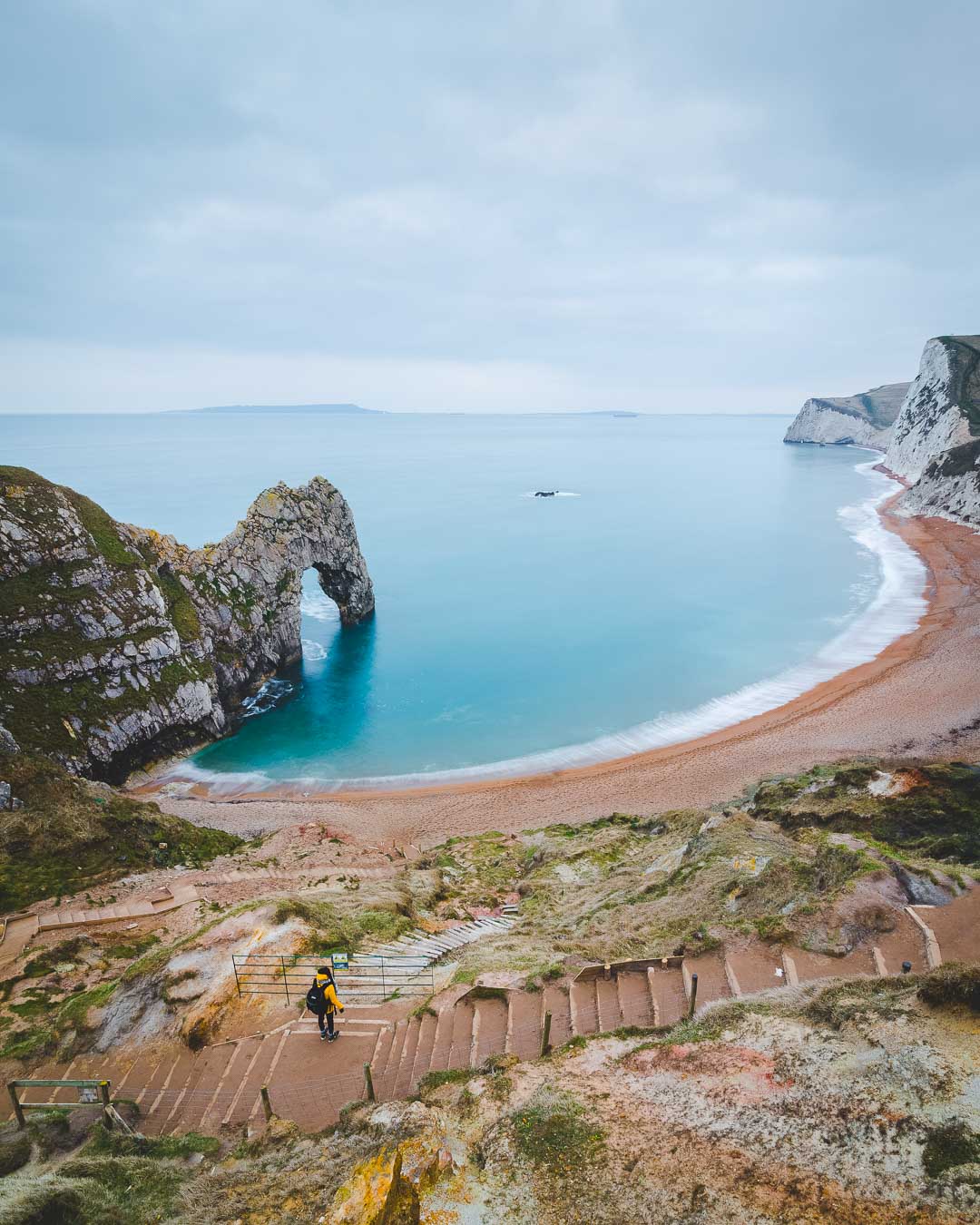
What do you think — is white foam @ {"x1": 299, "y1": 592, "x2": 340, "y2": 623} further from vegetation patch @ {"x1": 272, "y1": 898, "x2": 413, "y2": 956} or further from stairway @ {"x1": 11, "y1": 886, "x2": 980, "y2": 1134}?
stairway @ {"x1": 11, "y1": 886, "x2": 980, "y2": 1134}

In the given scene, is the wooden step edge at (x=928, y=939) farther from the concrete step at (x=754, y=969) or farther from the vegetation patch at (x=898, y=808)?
the vegetation patch at (x=898, y=808)

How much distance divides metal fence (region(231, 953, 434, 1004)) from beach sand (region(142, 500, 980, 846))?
1331 cm

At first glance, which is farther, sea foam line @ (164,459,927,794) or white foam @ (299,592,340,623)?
white foam @ (299,592,340,623)

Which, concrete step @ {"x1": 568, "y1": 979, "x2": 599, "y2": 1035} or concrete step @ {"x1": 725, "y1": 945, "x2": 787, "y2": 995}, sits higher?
concrete step @ {"x1": 725, "y1": 945, "x2": 787, "y2": 995}

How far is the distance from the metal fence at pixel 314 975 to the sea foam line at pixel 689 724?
62.2ft

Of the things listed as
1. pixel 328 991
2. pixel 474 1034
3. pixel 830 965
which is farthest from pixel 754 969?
pixel 328 991

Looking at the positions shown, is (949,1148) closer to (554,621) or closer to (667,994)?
(667,994)

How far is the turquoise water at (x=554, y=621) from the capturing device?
121 ft

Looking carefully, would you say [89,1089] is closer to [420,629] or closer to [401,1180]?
[401,1180]

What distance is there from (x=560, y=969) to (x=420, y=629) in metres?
42.2

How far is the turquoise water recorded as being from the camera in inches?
1453

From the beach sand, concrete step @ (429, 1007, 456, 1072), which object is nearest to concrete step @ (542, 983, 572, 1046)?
concrete step @ (429, 1007, 456, 1072)

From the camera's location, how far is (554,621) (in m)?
55.4

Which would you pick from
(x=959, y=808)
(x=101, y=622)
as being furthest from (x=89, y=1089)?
(x=101, y=622)
